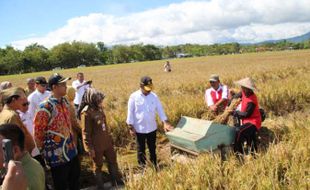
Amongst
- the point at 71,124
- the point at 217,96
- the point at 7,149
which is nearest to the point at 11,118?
the point at 71,124

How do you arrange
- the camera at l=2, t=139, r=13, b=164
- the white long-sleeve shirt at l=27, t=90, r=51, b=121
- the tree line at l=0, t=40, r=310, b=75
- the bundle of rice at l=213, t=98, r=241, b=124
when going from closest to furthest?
the camera at l=2, t=139, r=13, b=164 → the white long-sleeve shirt at l=27, t=90, r=51, b=121 → the bundle of rice at l=213, t=98, r=241, b=124 → the tree line at l=0, t=40, r=310, b=75

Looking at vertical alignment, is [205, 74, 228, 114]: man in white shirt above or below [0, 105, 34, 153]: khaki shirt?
below

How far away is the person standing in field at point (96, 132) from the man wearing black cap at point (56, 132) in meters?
0.66

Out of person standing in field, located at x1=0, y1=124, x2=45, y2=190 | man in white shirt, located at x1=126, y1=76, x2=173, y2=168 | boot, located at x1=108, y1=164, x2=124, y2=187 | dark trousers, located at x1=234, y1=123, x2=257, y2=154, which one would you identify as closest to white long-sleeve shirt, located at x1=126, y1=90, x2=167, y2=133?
man in white shirt, located at x1=126, y1=76, x2=173, y2=168

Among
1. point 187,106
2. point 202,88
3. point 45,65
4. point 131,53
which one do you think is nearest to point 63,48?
point 45,65

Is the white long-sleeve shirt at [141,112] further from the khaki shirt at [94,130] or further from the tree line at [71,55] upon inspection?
the tree line at [71,55]

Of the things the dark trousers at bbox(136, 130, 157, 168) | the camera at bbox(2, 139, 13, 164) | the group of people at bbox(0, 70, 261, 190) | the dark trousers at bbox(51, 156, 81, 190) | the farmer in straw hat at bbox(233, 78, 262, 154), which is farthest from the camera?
the dark trousers at bbox(136, 130, 157, 168)

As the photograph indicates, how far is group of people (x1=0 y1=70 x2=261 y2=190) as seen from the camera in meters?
4.16

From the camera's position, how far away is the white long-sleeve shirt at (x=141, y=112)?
19.3 feet

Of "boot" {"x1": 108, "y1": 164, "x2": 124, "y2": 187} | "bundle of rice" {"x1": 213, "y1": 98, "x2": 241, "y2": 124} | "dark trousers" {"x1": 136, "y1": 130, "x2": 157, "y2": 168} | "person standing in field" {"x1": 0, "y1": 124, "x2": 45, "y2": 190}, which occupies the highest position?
"person standing in field" {"x1": 0, "y1": 124, "x2": 45, "y2": 190}

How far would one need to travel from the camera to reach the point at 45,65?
89.1m

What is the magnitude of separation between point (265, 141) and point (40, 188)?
5.32 meters

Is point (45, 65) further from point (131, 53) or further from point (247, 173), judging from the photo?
point (247, 173)

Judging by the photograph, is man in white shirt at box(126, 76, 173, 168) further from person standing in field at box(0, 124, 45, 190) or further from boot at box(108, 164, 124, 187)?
person standing in field at box(0, 124, 45, 190)
